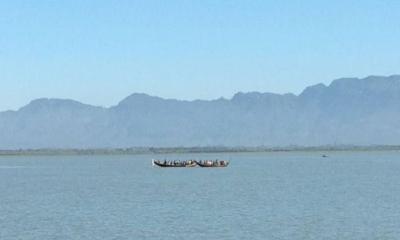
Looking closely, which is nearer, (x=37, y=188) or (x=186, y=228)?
(x=186, y=228)

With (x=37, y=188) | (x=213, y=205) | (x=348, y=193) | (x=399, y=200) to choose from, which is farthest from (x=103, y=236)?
(x=37, y=188)

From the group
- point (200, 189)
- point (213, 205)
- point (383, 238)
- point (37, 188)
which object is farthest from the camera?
point (37, 188)

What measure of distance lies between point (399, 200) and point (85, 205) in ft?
110

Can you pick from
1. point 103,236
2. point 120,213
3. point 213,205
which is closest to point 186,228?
point 103,236

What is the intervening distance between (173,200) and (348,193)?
23.3m

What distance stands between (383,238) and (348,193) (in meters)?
43.9

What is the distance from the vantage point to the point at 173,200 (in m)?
95.8

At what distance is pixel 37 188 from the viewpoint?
12588cm

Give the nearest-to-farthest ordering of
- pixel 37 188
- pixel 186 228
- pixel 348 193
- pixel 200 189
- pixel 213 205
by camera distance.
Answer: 1. pixel 186 228
2. pixel 213 205
3. pixel 348 193
4. pixel 200 189
5. pixel 37 188

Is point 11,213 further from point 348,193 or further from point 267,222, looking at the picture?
point 348,193

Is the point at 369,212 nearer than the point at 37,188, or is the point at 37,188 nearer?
the point at 369,212

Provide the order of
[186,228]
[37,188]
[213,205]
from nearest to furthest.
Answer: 1. [186,228]
2. [213,205]
3. [37,188]

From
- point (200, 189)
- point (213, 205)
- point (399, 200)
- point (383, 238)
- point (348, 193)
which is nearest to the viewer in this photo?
point (383, 238)

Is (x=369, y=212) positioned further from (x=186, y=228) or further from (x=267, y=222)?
(x=186, y=228)
